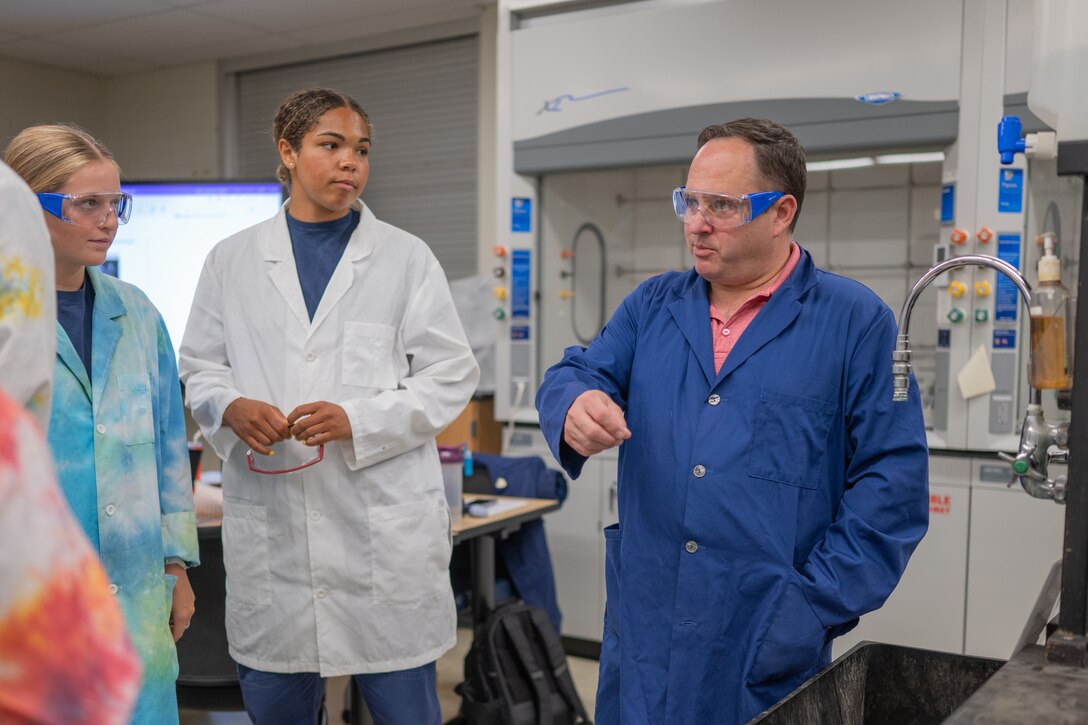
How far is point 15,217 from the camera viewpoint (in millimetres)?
758

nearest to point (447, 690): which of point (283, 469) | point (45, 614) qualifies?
point (283, 469)

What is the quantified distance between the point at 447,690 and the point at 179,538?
6.53 ft

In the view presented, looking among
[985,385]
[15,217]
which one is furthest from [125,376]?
[985,385]

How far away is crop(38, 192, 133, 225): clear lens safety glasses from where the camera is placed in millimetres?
1511

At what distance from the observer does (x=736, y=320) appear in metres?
1.54

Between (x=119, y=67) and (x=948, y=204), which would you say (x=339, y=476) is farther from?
(x=119, y=67)

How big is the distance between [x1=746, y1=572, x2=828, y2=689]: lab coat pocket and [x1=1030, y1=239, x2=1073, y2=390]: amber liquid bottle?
0.43 m

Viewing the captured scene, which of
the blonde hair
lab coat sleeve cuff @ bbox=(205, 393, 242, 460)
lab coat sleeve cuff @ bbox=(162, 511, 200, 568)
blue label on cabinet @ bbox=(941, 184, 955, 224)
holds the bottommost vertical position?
lab coat sleeve cuff @ bbox=(162, 511, 200, 568)

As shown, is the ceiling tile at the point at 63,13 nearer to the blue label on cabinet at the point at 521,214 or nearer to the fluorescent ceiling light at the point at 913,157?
the blue label on cabinet at the point at 521,214

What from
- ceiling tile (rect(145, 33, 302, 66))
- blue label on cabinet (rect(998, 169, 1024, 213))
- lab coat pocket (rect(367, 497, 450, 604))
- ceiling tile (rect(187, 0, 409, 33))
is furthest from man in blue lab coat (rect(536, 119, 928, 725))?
ceiling tile (rect(145, 33, 302, 66))

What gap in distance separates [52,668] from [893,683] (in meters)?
1.09

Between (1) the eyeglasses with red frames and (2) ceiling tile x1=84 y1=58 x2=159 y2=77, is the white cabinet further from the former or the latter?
(2) ceiling tile x1=84 y1=58 x2=159 y2=77

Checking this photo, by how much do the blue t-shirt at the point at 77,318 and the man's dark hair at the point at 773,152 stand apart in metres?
1.01

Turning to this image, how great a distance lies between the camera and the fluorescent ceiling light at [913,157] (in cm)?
328
